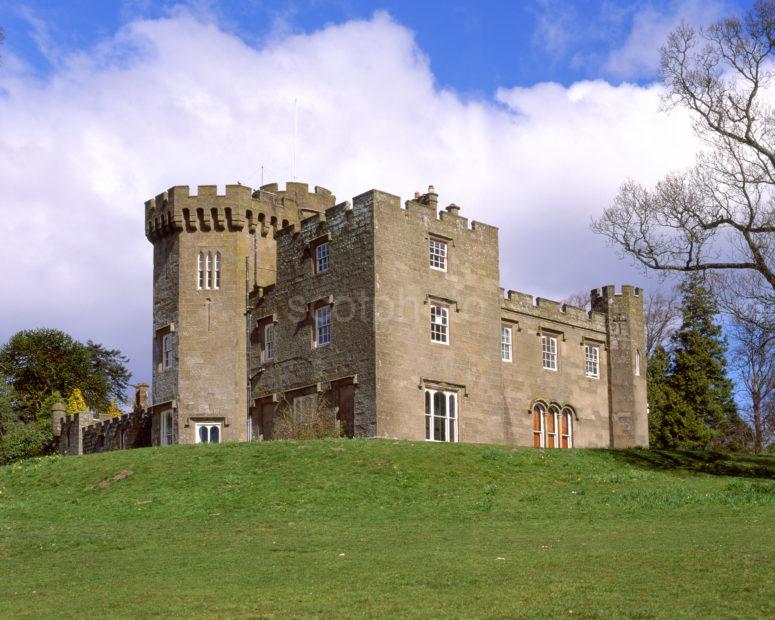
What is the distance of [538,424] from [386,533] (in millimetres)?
23611

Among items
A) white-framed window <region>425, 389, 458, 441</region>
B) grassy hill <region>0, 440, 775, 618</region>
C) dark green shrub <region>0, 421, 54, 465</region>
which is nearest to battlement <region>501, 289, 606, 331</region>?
white-framed window <region>425, 389, 458, 441</region>

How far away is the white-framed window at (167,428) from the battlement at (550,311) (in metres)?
13.9

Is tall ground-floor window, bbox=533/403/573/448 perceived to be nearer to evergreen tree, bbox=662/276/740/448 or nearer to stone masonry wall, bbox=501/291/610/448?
stone masonry wall, bbox=501/291/610/448

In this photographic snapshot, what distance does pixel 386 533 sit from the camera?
20984mm

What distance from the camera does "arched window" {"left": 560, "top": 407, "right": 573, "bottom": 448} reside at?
44584mm

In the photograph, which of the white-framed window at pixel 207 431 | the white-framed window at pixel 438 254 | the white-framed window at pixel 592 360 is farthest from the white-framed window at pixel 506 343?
the white-framed window at pixel 207 431

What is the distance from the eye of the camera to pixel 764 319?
102 ft

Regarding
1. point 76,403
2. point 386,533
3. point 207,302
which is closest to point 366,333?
point 207,302

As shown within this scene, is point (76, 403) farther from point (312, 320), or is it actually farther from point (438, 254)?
point (438, 254)

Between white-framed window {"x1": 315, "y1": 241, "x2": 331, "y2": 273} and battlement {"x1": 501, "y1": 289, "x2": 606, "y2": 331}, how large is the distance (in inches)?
301

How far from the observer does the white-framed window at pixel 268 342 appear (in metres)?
41.8

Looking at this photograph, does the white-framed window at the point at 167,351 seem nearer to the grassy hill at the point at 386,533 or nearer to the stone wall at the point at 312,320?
the stone wall at the point at 312,320

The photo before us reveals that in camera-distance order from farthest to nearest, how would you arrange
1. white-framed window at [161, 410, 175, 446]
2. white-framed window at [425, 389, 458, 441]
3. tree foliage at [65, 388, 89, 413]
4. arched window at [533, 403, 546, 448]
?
tree foliage at [65, 388, 89, 413] → arched window at [533, 403, 546, 448] → white-framed window at [161, 410, 175, 446] → white-framed window at [425, 389, 458, 441]

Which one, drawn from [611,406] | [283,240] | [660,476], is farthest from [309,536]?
[611,406]
